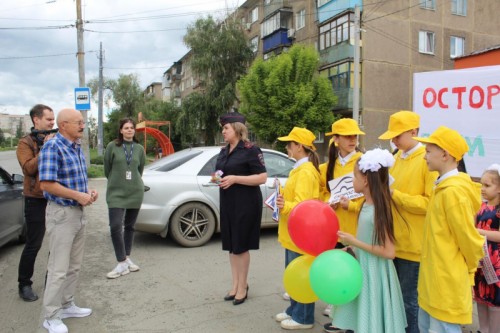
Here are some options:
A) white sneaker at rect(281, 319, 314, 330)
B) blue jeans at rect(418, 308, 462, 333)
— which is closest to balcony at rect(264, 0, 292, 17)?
white sneaker at rect(281, 319, 314, 330)

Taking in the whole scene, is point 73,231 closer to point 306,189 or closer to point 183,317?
point 183,317

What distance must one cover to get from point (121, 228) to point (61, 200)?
1.60 m

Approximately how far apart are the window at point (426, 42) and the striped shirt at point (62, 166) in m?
26.8

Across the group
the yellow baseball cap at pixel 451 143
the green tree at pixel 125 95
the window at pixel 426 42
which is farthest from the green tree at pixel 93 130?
the yellow baseball cap at pixel 451 143

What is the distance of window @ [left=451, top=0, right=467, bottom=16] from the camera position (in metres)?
27.3

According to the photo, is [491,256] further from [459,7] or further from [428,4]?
[459,7]

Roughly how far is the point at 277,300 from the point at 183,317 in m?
0.98

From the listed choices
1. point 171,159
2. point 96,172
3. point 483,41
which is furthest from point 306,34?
point 171,159

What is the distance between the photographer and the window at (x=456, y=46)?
2731cm

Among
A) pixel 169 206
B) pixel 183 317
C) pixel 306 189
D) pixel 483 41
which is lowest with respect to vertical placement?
pixel 183 317

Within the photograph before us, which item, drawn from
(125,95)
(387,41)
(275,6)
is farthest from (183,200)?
(125,95)

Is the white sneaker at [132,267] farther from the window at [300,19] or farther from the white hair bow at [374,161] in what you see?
the window at [300,19]

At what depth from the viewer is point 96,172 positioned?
19.7 metres

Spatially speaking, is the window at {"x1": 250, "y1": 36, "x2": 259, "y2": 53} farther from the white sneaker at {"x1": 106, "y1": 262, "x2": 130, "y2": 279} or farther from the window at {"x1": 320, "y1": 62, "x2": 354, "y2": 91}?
the white sneaker at {"x1": 106, "y1": 262, "x2": 130, "y2": 279}
